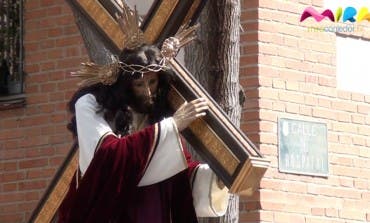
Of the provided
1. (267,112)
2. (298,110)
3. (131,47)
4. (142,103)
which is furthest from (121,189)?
(298,110)

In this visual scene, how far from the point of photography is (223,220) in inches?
257

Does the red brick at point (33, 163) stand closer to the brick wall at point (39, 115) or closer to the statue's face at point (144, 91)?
the brick wall at point (39, 115)

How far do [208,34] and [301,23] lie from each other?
249 cm

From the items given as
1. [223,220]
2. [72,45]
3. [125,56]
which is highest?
[72,45]

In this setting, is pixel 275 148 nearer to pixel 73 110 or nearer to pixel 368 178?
pixel 368 178

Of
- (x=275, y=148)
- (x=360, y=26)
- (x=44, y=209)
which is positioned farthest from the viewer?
(x=360, y=26)

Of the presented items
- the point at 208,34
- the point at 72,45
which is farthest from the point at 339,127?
the point at 208,34

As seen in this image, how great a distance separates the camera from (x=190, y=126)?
581 cm

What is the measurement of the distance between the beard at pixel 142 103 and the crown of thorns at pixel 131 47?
11cm

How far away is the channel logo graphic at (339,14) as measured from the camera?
30.0ft

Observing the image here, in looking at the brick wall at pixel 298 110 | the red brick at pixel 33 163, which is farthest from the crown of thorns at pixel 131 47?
the red brick at pixel 33 163

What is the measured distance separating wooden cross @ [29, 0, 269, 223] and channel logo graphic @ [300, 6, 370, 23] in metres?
2.95

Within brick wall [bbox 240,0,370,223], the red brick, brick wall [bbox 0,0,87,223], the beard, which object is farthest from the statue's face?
the red brick

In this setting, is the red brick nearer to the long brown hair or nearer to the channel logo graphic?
the channel logo graphic
